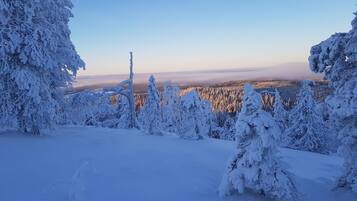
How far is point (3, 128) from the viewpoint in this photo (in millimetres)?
19062

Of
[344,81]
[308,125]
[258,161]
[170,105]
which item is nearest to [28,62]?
[258,161]

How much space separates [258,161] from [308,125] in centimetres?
2299

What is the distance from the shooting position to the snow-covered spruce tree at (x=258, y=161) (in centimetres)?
1166

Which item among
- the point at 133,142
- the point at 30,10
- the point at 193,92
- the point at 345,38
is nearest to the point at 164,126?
the point at 193,92

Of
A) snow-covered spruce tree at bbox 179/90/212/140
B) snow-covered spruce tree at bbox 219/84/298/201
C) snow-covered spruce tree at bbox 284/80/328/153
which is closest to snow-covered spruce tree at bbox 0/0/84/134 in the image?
snow-covered spruce tree at bbox 179/90/212/140

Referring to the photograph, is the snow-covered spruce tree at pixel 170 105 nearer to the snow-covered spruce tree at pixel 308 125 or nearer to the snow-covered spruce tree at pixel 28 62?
the snow-covered spruce tree at pixel 308 125

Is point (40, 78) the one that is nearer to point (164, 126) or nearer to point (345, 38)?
point (345, 38)

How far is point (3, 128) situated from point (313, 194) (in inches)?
571

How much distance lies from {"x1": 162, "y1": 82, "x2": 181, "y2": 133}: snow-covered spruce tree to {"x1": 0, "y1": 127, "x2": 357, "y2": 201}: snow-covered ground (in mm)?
34548

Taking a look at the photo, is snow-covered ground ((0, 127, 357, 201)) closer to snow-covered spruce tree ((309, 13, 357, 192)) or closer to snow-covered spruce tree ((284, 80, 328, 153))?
snow-covered spruce tree ((309, 13, 357, 192))

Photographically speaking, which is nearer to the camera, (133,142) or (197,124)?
(133,142)

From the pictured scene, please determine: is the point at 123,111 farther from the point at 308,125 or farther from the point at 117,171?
the point at 117,171

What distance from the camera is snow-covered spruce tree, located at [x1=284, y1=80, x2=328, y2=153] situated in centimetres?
3300

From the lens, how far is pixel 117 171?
44.1 ft
